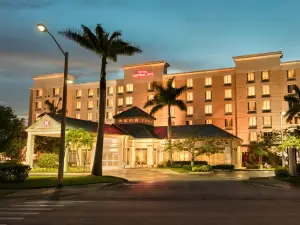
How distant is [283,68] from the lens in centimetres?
6450

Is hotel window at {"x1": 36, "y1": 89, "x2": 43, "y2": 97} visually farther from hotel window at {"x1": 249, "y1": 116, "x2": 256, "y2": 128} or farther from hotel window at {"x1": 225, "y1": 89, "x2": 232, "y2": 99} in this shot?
hotel window at {"x1": 249, "y1": 116, "x2": 256, "y2": 128}

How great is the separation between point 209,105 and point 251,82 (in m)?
8.93

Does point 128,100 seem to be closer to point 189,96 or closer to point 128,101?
point 128,101

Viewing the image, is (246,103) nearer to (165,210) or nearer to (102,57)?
(102,57)

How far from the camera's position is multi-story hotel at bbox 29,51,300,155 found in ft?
212

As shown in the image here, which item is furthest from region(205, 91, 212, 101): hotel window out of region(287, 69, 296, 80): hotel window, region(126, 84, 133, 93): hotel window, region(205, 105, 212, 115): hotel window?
region(126, 84, 133, 93): hotel window

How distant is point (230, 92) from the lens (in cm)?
6812

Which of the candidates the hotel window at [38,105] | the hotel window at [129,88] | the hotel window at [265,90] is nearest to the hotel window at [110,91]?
the hotel window at [129,88]

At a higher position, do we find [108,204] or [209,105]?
[209,105]

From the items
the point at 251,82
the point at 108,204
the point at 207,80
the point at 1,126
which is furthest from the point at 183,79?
the point at 108,204

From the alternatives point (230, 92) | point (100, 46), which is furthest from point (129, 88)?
point (100, 46)

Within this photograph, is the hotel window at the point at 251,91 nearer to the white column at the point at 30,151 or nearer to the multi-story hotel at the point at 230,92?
the multi-story hotel at the point at 230,92

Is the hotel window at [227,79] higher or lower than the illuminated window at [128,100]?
higher

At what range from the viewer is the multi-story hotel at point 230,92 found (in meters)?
64.6
